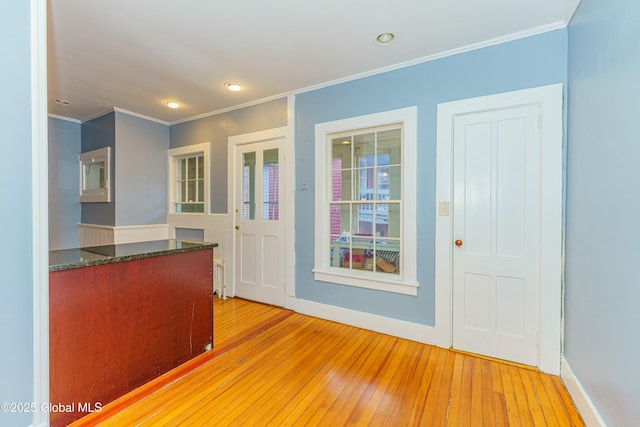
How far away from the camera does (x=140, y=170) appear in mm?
4105

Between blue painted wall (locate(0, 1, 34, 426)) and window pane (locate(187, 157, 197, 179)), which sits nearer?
blue painted wall (locate(0, 1, 34, 426))

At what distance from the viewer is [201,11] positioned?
192 centimetres

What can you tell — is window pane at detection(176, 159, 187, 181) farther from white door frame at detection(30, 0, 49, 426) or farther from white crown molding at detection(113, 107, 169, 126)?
white door frame at detection(30, 0, 49, 426)

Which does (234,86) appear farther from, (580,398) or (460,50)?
(580,398)

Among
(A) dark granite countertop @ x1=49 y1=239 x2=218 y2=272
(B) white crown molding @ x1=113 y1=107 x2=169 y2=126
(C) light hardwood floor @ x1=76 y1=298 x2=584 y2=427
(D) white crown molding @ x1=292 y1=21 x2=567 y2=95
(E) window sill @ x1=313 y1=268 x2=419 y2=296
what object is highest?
(B) white crown molding @ x1=113 y1=107 x2=169 y2=126

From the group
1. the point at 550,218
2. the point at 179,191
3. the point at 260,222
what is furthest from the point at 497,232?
the point at 179,191

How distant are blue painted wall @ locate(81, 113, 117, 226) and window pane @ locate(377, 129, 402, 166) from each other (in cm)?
357

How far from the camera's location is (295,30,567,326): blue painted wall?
213cm

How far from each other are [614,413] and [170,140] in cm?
530

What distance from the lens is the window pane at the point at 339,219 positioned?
304cm

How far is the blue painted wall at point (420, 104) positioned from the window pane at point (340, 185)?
0.82ft

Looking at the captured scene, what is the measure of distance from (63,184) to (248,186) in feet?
9.92

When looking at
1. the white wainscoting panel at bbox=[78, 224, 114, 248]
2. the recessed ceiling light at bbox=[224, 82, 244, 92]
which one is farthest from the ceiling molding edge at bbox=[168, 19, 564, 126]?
the white wainscoting panel at bbox=[78, 224, 114, 248]

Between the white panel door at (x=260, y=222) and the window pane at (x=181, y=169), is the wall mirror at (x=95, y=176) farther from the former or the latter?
the white panel door at (x=260, y=222)
